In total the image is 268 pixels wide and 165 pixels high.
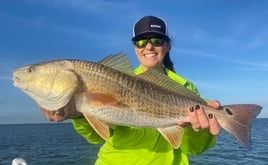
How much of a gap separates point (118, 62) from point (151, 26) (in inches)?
49.1

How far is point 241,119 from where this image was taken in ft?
A: 15.5

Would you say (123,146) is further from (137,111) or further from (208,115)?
(208,115)

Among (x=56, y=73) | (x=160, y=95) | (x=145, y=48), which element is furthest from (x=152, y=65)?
(x=56, y=73)

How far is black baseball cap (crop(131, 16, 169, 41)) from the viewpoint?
19.0ft

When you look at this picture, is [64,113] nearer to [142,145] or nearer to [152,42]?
[142,145]

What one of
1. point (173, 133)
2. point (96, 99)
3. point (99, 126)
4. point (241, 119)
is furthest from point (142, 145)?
point (241, 119)

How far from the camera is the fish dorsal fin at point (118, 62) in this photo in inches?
190

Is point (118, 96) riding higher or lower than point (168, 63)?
lower

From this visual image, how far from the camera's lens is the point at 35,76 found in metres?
4.77

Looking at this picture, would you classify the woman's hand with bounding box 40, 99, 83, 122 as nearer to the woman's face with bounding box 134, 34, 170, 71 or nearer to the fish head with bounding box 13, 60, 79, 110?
the fish head with bounding box 13, 60, 79, 110

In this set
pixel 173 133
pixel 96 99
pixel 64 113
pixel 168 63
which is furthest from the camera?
pixel 168 63

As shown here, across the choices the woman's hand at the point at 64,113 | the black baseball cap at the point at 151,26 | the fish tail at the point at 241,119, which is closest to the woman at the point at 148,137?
the black baseball cap at the point at 151,26

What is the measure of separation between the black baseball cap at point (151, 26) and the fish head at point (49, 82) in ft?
5.36

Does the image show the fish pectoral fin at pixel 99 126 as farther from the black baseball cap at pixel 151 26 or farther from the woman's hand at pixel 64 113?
the black baseball cap at pixel 151 26
